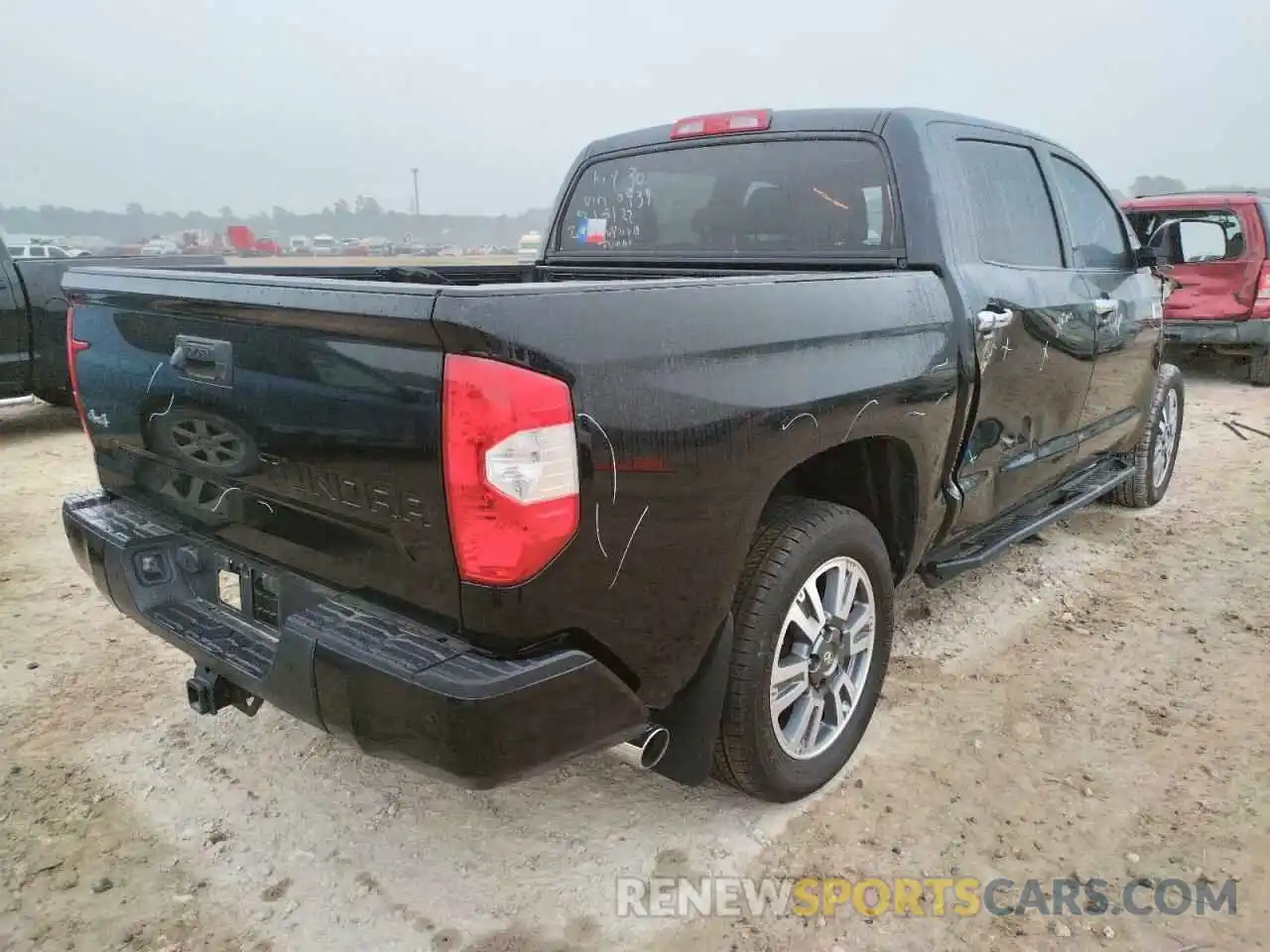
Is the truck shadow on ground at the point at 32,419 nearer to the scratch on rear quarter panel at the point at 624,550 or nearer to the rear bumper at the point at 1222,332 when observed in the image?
the scratch on rear quarter panel at the point at 624,550

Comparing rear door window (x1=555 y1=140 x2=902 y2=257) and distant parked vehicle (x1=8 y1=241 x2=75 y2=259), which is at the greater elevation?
rear door window (x1=555 y1=140 x2=902 y2=257)

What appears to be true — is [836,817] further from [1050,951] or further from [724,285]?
[724,285]

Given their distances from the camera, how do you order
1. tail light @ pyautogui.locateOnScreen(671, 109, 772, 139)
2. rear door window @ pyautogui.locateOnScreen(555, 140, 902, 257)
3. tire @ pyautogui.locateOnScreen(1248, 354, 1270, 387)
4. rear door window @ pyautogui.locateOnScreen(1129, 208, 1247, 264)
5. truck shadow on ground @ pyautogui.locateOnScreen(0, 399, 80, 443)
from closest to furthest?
rear door window @ pyautogui.locateOnScreen(555, 140, 902, 257) < tail light @ pyautogui.locateOnScreen(671, 109, 772, 139) < truck shadow on ground @ pyautogui.locateOnScreen(0, 399, 80, 443) < rear door window @ pyautogui.locateOnScreen(1129, 208, 1247, 264) < tire @ pyautogui.locateOnScreen(1248, 354, 1270, 387)

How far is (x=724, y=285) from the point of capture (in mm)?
2080

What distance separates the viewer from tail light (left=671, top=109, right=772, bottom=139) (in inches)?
132

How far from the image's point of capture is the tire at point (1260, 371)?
9320mm

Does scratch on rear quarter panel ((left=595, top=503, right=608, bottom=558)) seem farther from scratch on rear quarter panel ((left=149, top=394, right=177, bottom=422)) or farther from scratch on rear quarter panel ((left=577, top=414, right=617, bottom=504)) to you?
scratch on rear quarter panel ((left=149, top=394, right=177, bottom=422))

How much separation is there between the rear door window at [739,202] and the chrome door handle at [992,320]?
357 millimetres

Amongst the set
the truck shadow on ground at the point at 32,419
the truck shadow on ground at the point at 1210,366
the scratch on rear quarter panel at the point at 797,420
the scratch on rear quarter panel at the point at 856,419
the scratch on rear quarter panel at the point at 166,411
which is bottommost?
the truck shadow on ground at the point at 1210,366

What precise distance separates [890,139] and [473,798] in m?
2.37

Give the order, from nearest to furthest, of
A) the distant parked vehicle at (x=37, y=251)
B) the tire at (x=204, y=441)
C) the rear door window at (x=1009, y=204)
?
the tire at (x=204, y=441) < the rear door window at (x=1009, y=204) < the distant parked vehicle at (x=37, y=251)

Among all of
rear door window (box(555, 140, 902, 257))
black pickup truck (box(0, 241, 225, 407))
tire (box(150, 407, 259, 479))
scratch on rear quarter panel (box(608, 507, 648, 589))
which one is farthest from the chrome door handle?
black pickup truck (box(0, 241, 225, 407))

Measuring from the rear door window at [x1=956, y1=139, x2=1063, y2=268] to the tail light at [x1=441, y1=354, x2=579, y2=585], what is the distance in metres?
1.99

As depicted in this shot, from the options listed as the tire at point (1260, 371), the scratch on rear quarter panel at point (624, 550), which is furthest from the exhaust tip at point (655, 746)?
the tire at point (1260, 371)
